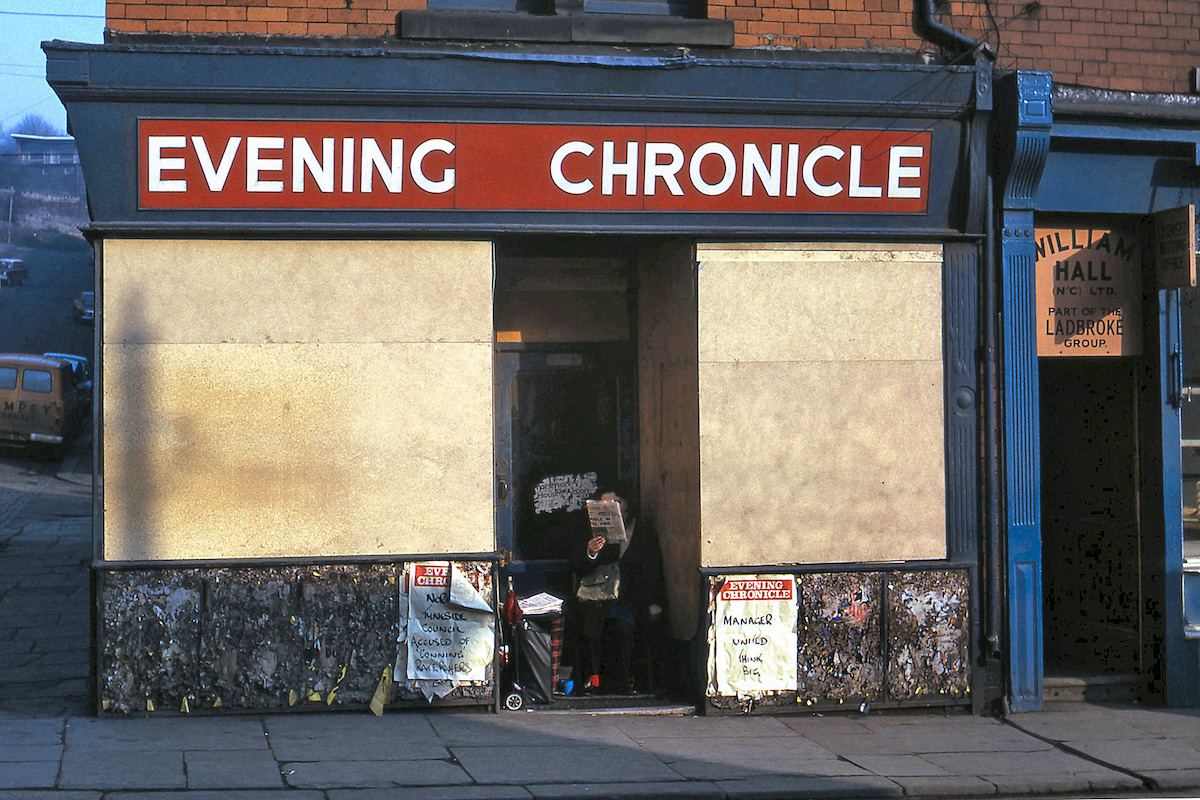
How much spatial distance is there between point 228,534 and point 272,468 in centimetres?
50

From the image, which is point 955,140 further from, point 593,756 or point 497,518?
point 593,756

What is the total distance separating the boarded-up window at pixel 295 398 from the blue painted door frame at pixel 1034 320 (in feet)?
12.2

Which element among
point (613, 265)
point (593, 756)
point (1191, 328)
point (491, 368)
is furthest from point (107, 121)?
point (1191, 328)

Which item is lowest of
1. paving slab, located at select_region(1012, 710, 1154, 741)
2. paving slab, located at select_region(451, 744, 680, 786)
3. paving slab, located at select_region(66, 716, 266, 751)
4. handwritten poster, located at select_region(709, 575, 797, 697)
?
paving slab, located at select_region(1012, 710, 1154, 741)

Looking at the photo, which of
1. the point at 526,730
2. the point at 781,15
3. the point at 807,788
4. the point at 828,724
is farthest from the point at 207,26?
the point at 828,724

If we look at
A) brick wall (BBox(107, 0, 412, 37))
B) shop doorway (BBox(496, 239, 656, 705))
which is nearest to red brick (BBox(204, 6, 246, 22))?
brick wall (BBox(107, 0, 412, 37))

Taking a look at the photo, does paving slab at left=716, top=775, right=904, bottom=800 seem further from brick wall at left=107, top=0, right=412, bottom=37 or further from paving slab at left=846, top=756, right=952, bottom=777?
brick wall at left=107, top=0, right=412, bottom=37

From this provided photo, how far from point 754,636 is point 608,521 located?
4.41 ft

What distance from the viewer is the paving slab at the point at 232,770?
5.38 metres

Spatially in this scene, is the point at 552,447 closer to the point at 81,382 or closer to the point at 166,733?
the point at 166,733

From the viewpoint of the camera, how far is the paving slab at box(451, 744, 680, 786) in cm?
573

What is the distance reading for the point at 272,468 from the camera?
696 centimetres

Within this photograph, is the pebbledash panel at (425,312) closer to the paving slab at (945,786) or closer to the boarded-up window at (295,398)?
the boarded-up window at (295,398)

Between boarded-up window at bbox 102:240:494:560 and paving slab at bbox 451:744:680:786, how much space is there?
4.72 ft
